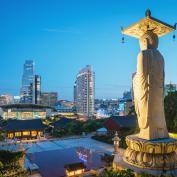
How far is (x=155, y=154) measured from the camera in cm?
1066

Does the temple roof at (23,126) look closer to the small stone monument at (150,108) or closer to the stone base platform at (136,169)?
the stone base platform at (136,169)

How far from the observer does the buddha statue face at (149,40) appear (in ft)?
38.7

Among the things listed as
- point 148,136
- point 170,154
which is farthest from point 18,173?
point 170,154

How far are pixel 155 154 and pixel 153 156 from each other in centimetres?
12

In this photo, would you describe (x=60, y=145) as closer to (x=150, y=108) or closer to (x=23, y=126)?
(x=23, y=126)

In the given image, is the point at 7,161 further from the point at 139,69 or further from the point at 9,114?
the point at 9,114

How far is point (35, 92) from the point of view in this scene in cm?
13138

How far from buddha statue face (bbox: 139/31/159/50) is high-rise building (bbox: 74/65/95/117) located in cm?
11228

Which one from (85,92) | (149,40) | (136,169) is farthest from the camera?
(85,92)

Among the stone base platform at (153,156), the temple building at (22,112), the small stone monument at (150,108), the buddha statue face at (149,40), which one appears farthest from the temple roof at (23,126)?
the buddha statue face at (149,40)

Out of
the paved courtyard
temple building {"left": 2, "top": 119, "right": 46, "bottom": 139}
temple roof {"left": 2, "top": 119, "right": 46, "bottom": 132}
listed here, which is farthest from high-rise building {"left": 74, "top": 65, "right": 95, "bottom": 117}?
the paved courtyard

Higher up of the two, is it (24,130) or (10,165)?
(10,165)

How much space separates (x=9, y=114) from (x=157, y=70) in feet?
168

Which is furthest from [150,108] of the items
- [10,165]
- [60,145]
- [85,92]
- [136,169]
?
[85,92]
